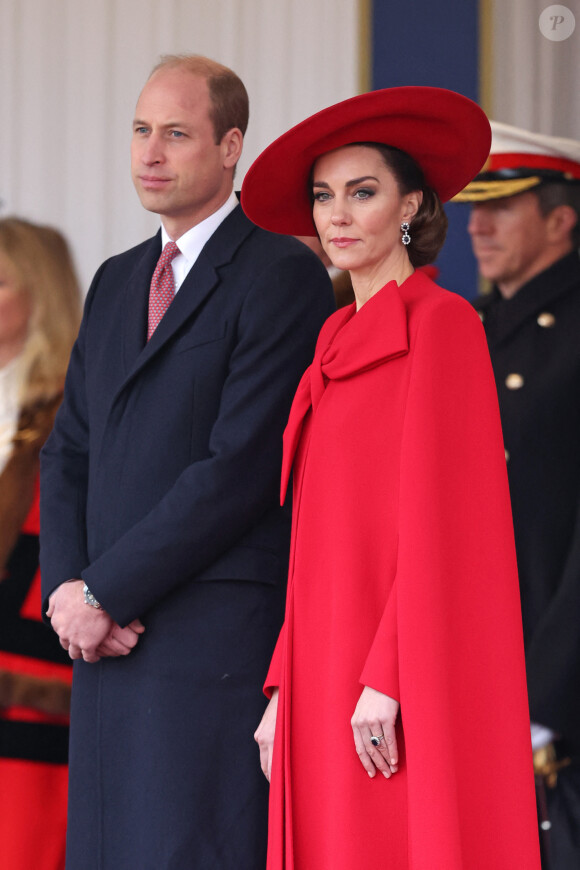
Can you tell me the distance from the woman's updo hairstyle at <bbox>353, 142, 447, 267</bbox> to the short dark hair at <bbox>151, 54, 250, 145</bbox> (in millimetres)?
409

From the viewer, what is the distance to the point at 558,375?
8.91 ft

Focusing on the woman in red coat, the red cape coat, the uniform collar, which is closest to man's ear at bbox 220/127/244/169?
the woman in red coat

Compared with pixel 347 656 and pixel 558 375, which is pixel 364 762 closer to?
pixel 347 656

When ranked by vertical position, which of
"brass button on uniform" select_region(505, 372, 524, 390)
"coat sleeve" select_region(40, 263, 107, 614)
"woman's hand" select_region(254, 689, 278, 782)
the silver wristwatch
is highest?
"brass button on uniform" select_region(505, 372, 524, 390)

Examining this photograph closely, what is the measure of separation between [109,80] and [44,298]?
2.10 feet

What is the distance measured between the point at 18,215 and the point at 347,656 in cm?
191

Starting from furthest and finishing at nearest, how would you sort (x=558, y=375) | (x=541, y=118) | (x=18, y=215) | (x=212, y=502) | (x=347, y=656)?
(x=18, y=215) < (x=541, y=118) < (x=558, y=375) < (x=212, y=502) < (x=347, y=656)

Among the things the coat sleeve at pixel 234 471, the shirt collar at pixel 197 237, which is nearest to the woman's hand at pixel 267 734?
the coat sleeve at pixel 234 471

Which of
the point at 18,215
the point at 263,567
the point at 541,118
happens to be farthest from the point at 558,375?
the point at 18,215

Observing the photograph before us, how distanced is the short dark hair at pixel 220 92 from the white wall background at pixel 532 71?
2.81ft

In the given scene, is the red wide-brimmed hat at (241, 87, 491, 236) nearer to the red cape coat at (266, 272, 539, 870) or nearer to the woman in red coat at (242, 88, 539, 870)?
the woman in red coat at (242, 88, 539, 870)

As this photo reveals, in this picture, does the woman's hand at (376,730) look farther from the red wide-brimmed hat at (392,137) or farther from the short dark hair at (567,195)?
the short dark hair at (567,195)

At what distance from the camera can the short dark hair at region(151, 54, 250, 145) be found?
2.32 m

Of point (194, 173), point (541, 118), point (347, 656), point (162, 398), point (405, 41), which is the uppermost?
point (405, 41)
